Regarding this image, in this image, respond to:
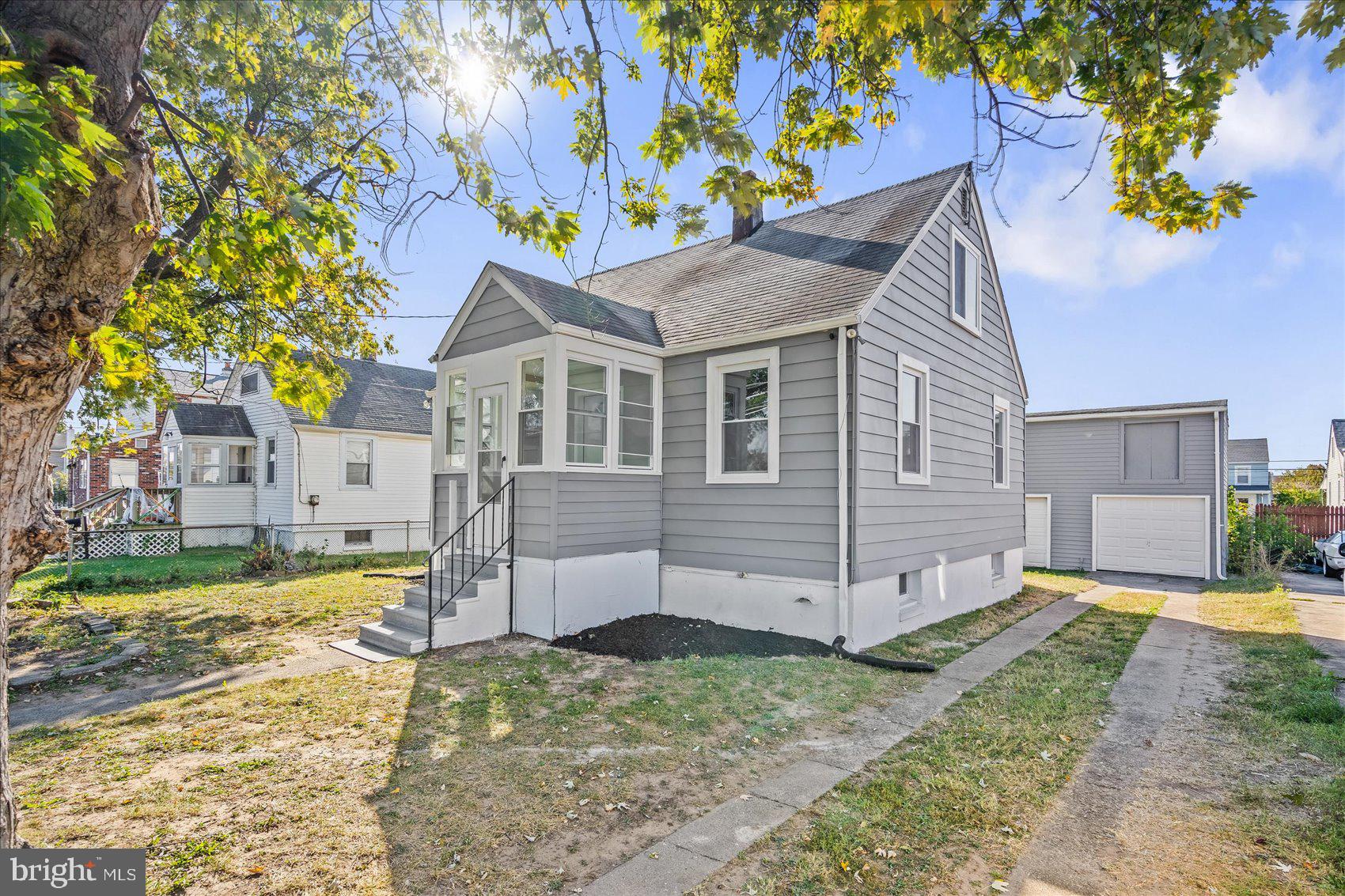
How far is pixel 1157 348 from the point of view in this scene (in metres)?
20.3

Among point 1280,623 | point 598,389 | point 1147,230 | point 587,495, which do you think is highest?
point 1147,230

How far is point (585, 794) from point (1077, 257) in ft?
30.3

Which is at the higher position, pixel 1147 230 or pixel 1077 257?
pixel 1077 257

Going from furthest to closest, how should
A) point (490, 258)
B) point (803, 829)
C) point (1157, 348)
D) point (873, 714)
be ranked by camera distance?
point (1157, 348) → point (490, 258) → point (873, 714) → point (803, 829)

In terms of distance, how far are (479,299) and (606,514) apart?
3609 mm

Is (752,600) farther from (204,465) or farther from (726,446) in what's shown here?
(204,465)

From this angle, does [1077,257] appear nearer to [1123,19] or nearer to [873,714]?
[1123,19]

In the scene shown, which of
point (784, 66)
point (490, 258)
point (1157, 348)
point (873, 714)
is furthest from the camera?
point (1157, 348)

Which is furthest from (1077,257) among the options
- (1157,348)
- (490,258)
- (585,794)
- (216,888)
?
(1157,348)

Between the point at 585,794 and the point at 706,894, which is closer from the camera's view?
the point at 706,894

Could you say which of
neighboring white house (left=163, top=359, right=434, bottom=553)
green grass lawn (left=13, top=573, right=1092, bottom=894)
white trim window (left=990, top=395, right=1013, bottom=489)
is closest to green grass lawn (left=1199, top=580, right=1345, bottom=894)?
green grass lawn (left=13, top=573, right=1092, bottom=894)

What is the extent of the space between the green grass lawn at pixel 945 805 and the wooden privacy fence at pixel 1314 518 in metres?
16.4

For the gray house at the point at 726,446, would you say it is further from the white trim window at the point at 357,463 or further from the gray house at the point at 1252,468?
the gray house at the point at 1252,468

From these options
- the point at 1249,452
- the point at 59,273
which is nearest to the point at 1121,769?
the point at 59,273
